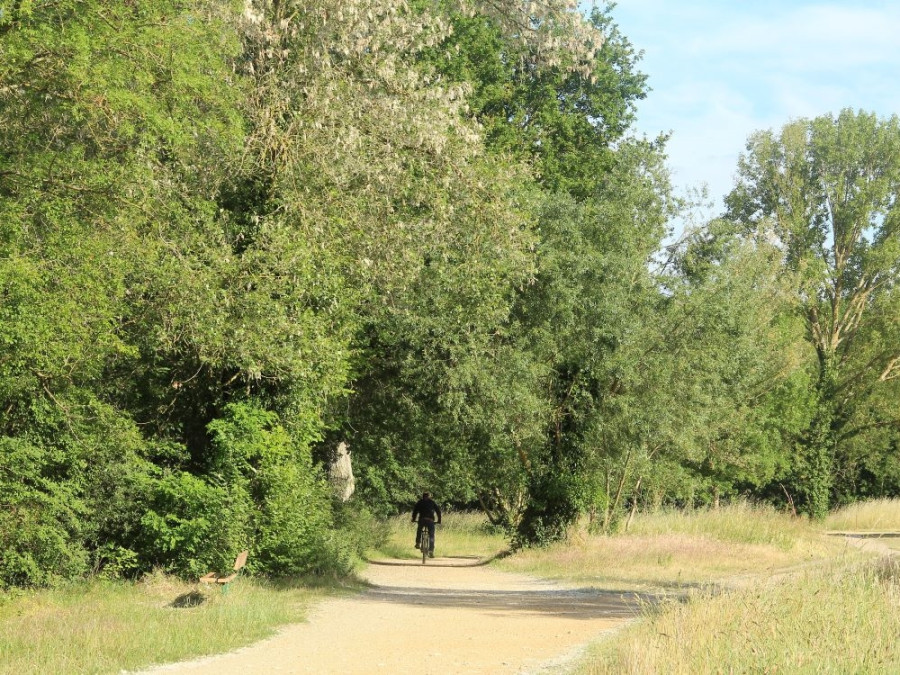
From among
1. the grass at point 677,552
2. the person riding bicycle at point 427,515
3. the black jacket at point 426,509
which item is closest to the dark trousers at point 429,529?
the person riding bicycle at point 427,515

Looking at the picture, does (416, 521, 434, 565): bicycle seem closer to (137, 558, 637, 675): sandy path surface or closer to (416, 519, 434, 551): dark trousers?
(416, 519, 434, 551): dark trousers

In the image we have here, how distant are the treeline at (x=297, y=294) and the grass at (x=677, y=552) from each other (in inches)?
54.0

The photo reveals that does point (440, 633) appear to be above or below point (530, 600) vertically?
above

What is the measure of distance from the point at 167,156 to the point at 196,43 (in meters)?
3.67

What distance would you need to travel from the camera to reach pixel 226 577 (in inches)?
654

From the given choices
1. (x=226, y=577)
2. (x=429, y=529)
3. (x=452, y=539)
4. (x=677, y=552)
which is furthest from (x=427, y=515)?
(x=226, y=577)

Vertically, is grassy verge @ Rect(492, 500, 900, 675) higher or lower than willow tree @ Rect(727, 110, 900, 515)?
lower

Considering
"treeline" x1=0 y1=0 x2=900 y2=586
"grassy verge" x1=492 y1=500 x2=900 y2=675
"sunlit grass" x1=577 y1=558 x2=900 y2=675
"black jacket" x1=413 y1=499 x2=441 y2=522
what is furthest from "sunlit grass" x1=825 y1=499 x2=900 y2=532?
"sunlit grass" x1=577 y1=558 x2=900 y2=675

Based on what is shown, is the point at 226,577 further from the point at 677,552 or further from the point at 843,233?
the point at 843,233

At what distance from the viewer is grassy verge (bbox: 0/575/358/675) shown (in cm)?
1116

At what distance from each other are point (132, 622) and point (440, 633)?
12.5 ft

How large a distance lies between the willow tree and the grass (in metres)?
22.7

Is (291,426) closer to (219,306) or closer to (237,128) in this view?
(219,306)

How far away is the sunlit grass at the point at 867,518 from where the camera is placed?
4369 cm
